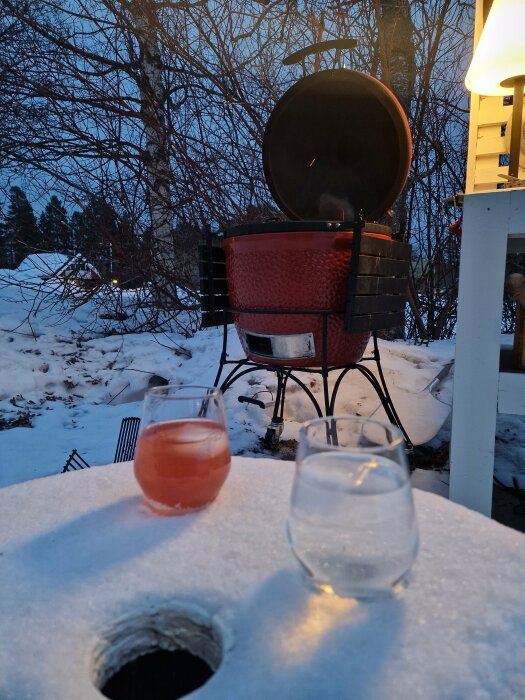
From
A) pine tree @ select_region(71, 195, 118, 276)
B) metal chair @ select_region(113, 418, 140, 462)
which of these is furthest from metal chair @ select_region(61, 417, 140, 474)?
pine tree @ select_region(71, 195, 118, 276)

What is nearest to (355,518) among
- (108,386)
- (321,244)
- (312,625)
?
(312,625)

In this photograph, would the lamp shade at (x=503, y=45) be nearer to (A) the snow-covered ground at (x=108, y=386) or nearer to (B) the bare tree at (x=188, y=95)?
(A) the snow-covered ground at (x=108, y=386)

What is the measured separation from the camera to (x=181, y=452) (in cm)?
60

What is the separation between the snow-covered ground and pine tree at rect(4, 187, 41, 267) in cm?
25

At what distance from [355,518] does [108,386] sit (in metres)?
3.26

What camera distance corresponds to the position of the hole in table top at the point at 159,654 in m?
0.41

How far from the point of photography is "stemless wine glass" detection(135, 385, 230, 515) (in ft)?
1.96

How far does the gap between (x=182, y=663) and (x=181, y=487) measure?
203 mm

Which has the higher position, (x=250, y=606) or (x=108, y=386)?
(x=250, y=606)

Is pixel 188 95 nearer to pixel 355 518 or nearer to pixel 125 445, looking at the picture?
pixel 125 445

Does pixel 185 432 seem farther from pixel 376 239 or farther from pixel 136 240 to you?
pixel 136 240

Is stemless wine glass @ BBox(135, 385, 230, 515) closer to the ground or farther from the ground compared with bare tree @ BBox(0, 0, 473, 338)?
closer to the ground

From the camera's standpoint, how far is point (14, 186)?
4.82m

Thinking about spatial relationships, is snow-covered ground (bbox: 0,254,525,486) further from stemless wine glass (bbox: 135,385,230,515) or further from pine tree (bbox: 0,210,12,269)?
stemless wine glass (bbox: 135,385,230,515)
